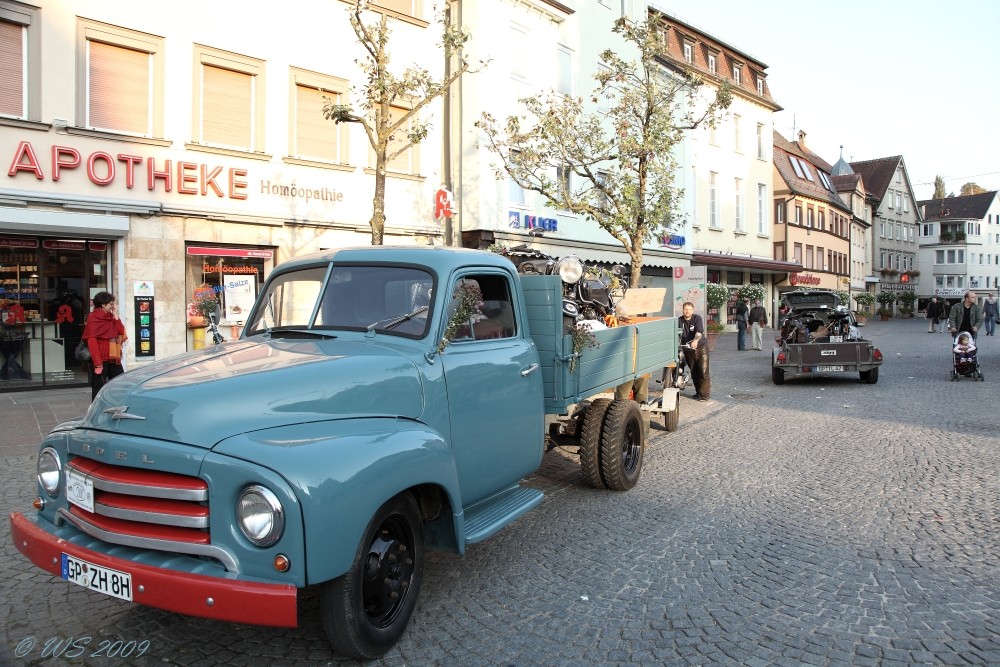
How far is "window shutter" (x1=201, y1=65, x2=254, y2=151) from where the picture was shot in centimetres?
1381

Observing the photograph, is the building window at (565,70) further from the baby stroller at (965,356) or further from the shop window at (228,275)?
the baby stroller at (965,356)

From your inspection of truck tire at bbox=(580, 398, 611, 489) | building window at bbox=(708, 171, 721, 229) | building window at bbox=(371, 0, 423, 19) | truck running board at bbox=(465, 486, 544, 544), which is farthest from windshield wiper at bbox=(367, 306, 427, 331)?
building window at bbox=(708, 171, 721, 229)

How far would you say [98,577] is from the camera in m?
3.02

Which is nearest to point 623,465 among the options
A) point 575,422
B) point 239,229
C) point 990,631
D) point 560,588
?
point 575,422

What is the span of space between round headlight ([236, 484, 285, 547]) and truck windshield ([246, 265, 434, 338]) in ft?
4.68

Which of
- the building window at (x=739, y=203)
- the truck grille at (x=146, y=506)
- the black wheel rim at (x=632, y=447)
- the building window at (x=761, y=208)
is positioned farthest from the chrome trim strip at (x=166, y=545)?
the building window at (x=761, y=208)

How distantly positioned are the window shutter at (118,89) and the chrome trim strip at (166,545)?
11.4 meters

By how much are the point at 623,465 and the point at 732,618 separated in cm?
255

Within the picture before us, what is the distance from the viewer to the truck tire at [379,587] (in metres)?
3.16

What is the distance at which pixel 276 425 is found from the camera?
3180 millimetres

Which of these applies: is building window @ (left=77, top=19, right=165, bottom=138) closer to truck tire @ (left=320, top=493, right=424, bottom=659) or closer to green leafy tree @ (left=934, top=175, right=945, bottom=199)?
truck tire @ (left=320, top=493, right=424, bottom=659)

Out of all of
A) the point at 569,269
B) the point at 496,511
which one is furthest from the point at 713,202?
the point at 496,511

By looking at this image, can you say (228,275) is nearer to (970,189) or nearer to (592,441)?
(592,441)

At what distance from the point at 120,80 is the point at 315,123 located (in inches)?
151
